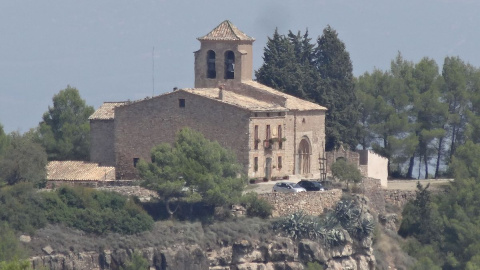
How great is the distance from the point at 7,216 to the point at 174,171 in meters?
7.67

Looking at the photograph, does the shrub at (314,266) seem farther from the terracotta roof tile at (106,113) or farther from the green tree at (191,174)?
the terracotta roof tile at (106,113)

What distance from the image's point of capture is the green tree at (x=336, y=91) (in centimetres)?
8256

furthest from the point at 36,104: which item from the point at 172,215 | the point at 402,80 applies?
the point at 172,215

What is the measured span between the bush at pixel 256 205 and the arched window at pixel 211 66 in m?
11.5

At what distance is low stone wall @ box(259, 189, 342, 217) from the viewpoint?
7050 cm

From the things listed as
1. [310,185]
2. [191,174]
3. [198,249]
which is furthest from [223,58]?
[198,249]

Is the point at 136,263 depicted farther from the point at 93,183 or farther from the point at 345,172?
the point at 345,172

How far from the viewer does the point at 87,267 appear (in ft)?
208

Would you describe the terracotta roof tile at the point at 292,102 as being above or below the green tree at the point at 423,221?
above

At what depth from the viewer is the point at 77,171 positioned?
2965 inches

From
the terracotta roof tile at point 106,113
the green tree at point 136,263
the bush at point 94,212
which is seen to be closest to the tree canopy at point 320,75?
the terracotta roof tile at point 106,113

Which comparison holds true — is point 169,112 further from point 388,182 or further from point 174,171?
point 388,182

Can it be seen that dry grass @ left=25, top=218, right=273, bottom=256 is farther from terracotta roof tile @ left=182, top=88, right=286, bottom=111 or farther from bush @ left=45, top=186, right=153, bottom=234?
terracotta roof tile @ left=182, top=88, right=286, bottom=111

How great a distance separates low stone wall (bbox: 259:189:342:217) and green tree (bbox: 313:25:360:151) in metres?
9.83
